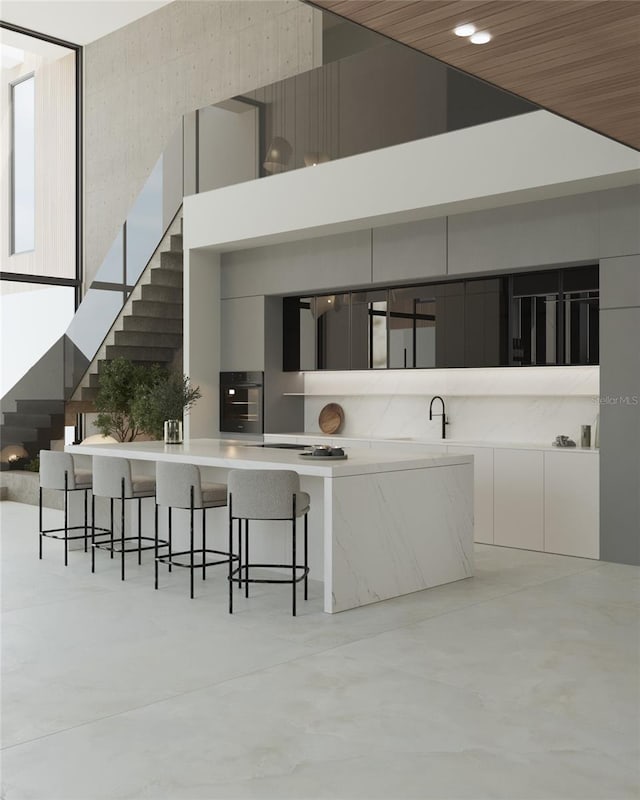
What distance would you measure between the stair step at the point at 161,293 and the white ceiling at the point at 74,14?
14.6 ft

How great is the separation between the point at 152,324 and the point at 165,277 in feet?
2.31

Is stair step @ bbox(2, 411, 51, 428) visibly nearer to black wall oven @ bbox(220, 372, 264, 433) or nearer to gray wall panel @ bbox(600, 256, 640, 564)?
black wall oven @ bbox(220, 372, 264, 433)

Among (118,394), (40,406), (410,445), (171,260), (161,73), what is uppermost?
(161,73)

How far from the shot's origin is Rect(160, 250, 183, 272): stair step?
10.5m

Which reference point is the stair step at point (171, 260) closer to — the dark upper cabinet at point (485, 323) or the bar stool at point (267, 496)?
the dark upper cabinet at point (485, 323)

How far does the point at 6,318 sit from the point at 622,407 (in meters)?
9.36

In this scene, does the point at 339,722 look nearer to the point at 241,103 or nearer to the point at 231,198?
the point at 231,198

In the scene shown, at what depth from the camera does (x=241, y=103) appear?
9.51 m

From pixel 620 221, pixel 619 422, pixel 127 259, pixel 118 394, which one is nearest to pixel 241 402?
pixel 118 394

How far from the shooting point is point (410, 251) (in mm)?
8297

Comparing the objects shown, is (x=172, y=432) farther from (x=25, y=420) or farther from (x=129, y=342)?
(x=25, y=420)

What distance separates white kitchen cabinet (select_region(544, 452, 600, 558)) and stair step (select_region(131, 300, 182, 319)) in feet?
18.3

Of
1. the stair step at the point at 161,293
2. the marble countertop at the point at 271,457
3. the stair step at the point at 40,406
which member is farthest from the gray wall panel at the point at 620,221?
the stair step at the point at 40,406

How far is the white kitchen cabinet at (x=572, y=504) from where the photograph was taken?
7031 millimetres
